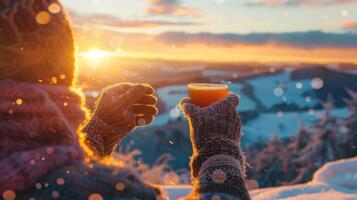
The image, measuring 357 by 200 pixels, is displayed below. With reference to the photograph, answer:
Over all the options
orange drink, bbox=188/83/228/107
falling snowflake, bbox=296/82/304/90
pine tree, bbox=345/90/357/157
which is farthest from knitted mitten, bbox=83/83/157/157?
falling snowflake, bbox=296/82/304/90

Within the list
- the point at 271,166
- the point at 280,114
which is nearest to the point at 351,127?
the point at 271,166

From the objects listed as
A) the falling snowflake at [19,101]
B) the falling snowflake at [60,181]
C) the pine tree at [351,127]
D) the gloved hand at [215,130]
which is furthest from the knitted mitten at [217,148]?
the pine tree at [351,127]

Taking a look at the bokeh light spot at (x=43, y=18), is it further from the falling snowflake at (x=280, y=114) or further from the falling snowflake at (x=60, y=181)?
the falling snowflake at (x=280, y=114)

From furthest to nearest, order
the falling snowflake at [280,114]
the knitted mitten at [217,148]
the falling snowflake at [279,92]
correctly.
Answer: the falling snowflake at [279,92] → the falling snowflake at [280,114] → the knitted mitten at [217,148]

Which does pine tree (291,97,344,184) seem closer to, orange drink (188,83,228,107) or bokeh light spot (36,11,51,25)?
A: orange drink (188,83,228,107)

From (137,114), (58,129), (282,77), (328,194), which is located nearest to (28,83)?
(58,129)

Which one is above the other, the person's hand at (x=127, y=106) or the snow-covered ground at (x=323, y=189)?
the person's hand at (x=127, y=106)

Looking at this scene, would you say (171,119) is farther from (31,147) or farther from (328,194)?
(31,147)
